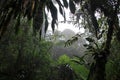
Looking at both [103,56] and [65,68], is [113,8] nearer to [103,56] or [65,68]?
[103,56]

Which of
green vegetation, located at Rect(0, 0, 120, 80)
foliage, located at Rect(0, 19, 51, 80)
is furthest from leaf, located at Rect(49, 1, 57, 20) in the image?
foliage, located at Rect(0, 19, 51, 80)

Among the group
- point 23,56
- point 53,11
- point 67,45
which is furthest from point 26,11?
point 23,56

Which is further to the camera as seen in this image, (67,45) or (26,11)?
(67,45)

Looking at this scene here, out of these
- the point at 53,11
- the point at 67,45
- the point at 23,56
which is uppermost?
the point at 53,11

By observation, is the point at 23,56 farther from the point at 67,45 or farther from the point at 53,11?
the point at 53,11

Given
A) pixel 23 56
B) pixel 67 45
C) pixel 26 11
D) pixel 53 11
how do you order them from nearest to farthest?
pixel 26 11
pixel 53 11
pixel 67 45
pixel 23 56

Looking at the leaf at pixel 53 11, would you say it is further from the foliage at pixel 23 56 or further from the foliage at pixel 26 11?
the foliage at pixel 23 56

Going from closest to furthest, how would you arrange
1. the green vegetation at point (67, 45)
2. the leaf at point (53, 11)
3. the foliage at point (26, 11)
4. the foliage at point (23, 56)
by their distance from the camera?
the foliage at point (26, 11) < the leaf at point (53, 11) < the green vegetation at point (67, 45) < the foliage at point (23, 56)

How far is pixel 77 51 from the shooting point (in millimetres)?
30000

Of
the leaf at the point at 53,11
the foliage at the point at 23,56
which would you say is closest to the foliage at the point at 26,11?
the leaf at the point at 53,11

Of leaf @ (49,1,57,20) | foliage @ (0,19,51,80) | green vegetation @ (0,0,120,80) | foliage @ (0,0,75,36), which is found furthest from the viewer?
foliage @ (0,19,51,80)

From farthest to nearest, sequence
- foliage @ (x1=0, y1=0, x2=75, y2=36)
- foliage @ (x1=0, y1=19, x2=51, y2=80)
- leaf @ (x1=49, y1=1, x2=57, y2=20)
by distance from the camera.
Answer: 1. foliage @ (x1=0, y1=19, x2=51, y2=80)
2. leaf @ (x1=49, y1=1, x2=57, y2=20)
3. foliage @ (x1=0, y1=0, x2=75, y2=36)

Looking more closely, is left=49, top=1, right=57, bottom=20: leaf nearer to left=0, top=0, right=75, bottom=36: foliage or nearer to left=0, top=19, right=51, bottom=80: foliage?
left=0, top=0, right=75, bottom=36: foliage

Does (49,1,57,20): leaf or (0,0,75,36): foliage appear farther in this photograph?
(49,1,57,20): leaf
